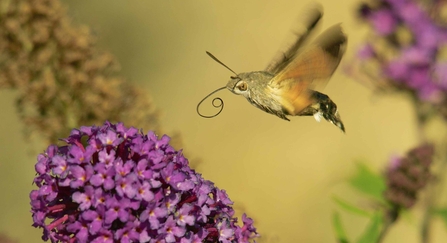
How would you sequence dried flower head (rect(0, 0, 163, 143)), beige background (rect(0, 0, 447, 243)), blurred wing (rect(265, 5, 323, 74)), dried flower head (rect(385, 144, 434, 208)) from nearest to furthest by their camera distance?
blurred wing (rect(265, 5, 323, 74)), dried flower head (rect(0, 0, 163, 143)), dried flower head (rect(385, 144, 434, 208)), beige background (rect(0, 0, 447, 243))

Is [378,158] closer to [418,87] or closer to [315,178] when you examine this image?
[315,178]

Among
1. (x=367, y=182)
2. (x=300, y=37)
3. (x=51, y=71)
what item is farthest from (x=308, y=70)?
(x=367, y=182)

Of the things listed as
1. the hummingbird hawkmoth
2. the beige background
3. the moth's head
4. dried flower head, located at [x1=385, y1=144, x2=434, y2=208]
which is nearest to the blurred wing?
the hummingbird hawkmoth

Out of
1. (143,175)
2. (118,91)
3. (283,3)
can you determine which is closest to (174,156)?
(143,175)

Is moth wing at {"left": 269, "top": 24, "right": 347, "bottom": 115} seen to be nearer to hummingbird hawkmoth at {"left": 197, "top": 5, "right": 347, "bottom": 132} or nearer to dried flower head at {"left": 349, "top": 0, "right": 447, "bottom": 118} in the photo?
hummingbird hawkmoth at {"left": 197, "top": 5, "right": 347, "bottom": 132}

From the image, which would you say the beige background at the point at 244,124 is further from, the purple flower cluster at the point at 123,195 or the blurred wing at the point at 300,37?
the purple flower cluster at the point at 123,195

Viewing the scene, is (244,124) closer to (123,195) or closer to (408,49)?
(408,49)

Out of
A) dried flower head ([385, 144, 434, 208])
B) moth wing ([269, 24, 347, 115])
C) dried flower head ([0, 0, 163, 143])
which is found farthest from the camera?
dried flower head ([385, 144, 434, 208])
